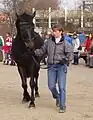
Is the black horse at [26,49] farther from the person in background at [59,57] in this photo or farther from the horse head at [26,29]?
the person in background at [59,57]

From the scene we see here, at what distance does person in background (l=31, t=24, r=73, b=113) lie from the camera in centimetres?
876

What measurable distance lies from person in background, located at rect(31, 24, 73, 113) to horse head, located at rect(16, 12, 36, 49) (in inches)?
17.4

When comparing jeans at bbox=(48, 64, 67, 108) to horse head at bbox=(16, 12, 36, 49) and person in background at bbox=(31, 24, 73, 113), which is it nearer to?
person in background at bbox=(31, 24, 73, 113)

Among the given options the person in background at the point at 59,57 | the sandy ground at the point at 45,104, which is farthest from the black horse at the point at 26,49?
the person in background at the point at 59,57

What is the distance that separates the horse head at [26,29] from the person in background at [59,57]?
443 mm

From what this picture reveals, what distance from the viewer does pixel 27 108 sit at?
930 cm

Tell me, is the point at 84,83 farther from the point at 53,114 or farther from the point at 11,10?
the point at 11,10

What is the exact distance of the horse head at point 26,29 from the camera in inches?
361

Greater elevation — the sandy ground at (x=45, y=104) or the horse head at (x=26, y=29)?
the horse head at (x=26, y=29)

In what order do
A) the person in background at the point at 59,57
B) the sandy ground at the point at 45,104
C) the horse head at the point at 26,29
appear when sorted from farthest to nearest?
1. the horse head at the point at 26,29
2. the person in background at the point at 59,57
3. the sandy ground at the point at 45,104

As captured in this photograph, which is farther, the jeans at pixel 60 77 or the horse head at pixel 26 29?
the horse head at pixel 26 29

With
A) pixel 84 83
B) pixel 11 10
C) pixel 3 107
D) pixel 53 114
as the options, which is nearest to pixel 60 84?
pixel 53 114

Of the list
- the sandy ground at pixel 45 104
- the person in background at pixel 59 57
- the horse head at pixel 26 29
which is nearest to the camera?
the sandy ground at pixel 45 104

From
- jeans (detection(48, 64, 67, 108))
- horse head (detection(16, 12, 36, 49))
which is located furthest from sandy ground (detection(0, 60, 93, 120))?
horse head (detection(16, 12, 36, 49))
